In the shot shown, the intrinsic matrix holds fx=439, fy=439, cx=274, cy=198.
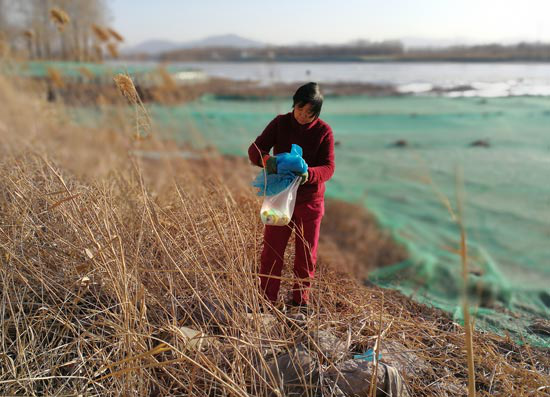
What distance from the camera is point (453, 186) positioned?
662 cm

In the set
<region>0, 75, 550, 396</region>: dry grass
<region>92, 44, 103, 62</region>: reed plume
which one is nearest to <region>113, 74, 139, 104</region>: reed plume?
<region>0, 75, 550, 396</region>: dry grass

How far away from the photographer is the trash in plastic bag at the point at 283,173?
178 cm

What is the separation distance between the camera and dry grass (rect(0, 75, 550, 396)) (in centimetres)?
156

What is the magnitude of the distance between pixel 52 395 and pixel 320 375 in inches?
37.0

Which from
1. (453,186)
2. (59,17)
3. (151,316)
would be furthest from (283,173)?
(453,186)

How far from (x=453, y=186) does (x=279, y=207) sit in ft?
18.0

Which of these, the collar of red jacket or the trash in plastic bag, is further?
the collar of red jacket

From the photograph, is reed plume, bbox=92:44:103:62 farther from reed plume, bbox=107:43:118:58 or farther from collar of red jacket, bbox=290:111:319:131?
collar of red jacket, bbox=290:111:319:131

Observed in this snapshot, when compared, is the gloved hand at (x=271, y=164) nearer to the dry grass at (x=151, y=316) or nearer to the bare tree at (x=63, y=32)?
the dry grass at (x=151, y=316)

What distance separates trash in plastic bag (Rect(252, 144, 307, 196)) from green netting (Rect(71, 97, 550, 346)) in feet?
1.66

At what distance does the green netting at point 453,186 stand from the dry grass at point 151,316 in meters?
0.42

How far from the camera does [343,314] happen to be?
2.07 meters

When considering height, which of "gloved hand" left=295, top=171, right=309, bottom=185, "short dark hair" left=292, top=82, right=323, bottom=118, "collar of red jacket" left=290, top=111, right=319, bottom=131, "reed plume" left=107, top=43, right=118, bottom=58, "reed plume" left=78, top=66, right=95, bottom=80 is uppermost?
"reed plume" left=107, top=43, right=118, bottom=58

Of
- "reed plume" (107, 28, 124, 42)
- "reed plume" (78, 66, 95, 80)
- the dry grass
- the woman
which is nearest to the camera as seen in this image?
the dry grass
